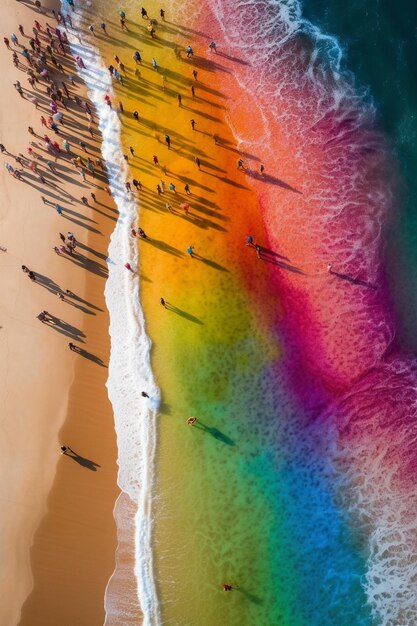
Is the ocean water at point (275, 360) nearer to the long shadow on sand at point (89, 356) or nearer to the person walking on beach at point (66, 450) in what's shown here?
the long shadow on sand at point (89, 356)

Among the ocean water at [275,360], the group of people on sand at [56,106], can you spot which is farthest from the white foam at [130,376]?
the group of people on sand at [56,106]

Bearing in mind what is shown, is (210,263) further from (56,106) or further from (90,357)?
(56,106)

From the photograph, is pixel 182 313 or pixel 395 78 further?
pixel 395 78

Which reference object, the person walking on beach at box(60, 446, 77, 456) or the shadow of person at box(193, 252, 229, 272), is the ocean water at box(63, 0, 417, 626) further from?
the person walking on beach at box(60, 446, 77, 456)

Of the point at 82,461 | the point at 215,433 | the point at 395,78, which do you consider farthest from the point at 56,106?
the point at 215,433

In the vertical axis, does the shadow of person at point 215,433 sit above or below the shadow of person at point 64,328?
below

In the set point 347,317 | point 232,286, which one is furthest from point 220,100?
point 347,317
